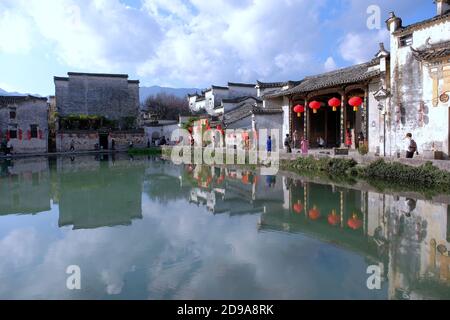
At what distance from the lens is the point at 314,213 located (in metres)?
7.39

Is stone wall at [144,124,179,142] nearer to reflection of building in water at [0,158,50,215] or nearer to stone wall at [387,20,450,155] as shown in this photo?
reflection of building in water at [0,158,50,215]

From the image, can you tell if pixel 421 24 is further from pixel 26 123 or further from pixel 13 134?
pixel 13 134

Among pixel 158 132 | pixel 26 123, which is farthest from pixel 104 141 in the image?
pixel 26 123

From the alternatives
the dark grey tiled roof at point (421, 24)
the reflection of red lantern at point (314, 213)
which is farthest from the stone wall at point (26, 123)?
the reflection of red lantern at point (314, 213)

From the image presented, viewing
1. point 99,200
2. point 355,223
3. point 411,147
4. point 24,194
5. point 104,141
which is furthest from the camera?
point 104,141

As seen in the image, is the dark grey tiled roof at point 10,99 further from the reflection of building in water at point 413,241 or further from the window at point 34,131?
the reflection of building in water at point 413,241

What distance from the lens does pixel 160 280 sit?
4.18 m

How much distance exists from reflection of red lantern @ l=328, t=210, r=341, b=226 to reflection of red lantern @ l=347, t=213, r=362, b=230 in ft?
0.70

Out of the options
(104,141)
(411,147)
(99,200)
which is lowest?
(99,200)

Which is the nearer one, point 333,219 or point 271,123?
point 333,219

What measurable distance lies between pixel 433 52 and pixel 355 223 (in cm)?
710

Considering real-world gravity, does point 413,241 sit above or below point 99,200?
below
